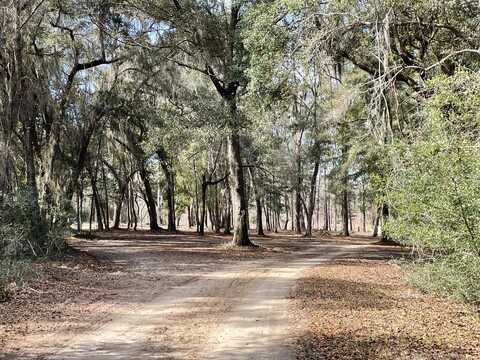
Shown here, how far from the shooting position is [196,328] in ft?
23.2

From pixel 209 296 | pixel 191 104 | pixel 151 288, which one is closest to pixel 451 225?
pixel 209 296

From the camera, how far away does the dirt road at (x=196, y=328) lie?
19.3ft


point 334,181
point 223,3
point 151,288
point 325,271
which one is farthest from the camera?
point 334,181

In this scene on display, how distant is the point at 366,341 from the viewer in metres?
6.70

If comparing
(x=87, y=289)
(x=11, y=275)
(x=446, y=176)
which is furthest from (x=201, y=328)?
(x=11, y=275)

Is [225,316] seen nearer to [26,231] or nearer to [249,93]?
[26,231]

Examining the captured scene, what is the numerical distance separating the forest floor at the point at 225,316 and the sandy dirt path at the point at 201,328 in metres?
0.02

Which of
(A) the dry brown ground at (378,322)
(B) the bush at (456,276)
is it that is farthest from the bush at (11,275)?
(B) the bush at (456,276)

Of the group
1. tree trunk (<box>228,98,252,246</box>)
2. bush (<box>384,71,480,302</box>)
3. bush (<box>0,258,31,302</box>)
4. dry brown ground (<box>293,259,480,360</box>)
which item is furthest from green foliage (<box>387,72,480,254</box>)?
tree trunk (<box>228,98,252,246</box>)

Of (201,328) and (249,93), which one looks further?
(249,93)

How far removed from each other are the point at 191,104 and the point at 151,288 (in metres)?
11.0

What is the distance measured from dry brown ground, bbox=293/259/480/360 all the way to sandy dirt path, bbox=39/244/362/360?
0.45 m

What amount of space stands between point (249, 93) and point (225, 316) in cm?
938

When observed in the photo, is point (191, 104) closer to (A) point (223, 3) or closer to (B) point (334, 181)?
(A) point (223, 3)
